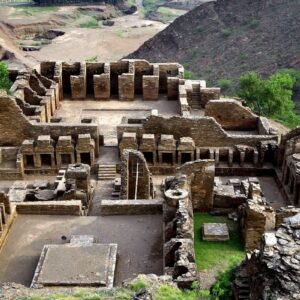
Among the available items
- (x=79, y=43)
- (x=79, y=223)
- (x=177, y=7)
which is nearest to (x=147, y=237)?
(x=79, y=223)

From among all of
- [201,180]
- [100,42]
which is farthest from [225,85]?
[201,180]

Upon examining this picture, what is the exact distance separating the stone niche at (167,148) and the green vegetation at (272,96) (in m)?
17.4

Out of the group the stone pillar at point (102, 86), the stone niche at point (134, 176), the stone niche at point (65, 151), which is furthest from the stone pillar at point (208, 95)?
the stone niche at point (134, 176)

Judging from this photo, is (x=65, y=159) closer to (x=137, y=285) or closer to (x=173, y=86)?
(x=173, y=86)

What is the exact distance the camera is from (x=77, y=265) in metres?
18.1

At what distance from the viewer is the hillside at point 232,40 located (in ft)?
211

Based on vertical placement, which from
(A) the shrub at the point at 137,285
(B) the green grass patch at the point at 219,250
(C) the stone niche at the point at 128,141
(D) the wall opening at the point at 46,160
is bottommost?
(B) the green grass patch at the point at 219,250

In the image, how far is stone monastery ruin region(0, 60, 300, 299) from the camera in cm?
1789

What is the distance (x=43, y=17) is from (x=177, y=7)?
30343 millimetres

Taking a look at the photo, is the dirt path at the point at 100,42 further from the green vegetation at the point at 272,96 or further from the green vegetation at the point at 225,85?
the green vegetation at the point at 272,96

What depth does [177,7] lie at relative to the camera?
11500 cm

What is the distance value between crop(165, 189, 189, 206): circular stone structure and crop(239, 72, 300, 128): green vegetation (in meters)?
24.4

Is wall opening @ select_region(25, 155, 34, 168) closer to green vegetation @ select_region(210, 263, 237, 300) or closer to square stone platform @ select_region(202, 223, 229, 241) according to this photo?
square stone platform @ select_region(202, 223, 229, 241)

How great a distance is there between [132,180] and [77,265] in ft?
23.7
